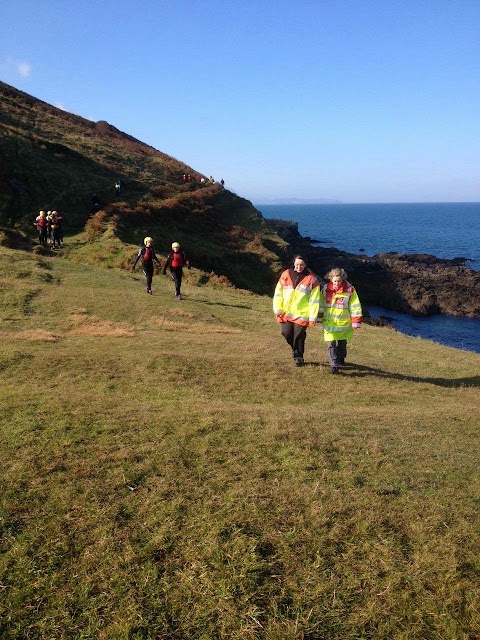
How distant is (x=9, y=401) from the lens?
8.22m

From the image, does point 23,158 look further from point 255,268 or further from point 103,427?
point 103,427

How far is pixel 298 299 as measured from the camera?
467 inches

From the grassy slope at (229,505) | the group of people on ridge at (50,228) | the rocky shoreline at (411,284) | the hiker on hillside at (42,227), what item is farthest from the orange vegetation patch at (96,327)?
the rocky shoreline at (411,284)

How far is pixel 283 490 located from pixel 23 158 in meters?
49.2

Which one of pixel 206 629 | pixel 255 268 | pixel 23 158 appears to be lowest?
pixel 206 629

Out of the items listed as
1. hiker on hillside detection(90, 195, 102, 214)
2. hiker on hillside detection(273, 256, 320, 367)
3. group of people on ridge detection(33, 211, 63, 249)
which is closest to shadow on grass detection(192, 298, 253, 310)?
hiker on hillside detection(273, 256, 320, 367)

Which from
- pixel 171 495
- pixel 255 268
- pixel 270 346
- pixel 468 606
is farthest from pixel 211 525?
pixel 255 268

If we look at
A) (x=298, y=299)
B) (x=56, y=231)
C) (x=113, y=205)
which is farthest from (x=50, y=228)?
(x=298, y=299)

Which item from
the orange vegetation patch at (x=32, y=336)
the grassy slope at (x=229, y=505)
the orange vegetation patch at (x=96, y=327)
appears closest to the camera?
the grassy slope at (x=229, y=505)

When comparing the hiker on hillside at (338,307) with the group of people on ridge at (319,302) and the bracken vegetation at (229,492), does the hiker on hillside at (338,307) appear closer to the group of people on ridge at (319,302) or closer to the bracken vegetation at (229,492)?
the group of people on ridge at (319,302)

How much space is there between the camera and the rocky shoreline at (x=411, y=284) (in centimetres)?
5566

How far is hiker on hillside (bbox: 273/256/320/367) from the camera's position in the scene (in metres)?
11.7

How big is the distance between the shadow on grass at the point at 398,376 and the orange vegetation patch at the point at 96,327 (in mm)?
7299

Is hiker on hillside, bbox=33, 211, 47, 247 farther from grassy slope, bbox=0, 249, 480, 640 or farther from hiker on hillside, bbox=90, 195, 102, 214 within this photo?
grassy slope, bbox=0, 249, 480, 640
